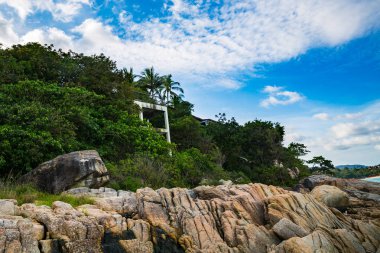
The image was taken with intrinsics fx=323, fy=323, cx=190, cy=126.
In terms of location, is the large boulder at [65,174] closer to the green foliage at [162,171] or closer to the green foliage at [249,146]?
the green foliage at [162,171]

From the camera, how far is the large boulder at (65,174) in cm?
1492

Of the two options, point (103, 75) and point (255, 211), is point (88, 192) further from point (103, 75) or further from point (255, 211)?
point (103, 75)

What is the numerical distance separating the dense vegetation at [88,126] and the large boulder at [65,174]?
1.26 meters

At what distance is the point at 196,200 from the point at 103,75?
14.7 m

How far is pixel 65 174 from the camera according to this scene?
593 inches

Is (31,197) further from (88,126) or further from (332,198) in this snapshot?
(332,198)

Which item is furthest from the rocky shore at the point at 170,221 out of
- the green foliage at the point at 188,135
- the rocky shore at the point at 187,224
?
the green foliage at the point at 188,135

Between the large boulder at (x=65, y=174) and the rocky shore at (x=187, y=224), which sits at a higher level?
the large boulder at (x=65, y=174)

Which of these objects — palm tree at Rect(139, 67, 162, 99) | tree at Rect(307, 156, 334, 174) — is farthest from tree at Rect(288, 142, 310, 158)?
palm tree at Rect(139, 67, 162, 99)

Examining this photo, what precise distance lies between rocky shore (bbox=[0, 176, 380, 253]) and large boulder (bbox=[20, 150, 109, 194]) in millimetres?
657

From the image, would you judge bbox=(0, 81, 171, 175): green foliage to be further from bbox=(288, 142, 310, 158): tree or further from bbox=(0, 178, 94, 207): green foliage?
bbox=(288, 142, 310, 158): tree

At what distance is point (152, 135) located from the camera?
23281 mm

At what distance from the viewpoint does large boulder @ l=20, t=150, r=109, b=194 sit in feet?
49.0

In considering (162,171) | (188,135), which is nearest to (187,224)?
(162,171)
